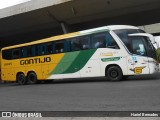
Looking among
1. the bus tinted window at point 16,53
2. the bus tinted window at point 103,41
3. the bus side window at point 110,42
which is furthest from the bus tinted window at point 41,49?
the bus side window at point 110,42

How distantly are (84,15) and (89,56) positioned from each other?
1487 centimetres

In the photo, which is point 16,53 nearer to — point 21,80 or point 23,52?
point 23,52

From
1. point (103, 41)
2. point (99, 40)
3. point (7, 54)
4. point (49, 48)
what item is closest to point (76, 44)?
point (99, 40)

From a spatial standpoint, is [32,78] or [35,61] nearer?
[35,61]

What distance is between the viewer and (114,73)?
1852 centimetres

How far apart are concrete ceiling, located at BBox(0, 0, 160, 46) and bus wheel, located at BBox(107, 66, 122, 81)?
12068 mm

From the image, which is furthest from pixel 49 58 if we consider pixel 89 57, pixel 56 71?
pixel 89 57

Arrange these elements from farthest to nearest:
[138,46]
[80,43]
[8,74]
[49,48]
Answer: [8,74] → [49,48] → [80,43] → [138,46]

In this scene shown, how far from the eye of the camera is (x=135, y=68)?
58.4 ft

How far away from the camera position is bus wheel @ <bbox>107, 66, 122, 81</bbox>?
18297mm

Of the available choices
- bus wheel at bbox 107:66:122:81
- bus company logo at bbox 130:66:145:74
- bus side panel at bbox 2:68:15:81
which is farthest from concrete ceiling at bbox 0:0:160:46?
bus company logo at bbox 130:66:145:74

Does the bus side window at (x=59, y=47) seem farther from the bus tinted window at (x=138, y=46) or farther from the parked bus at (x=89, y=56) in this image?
the bus tinted window at (x=138, y=46)

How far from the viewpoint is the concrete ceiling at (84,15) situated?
30.3 metres

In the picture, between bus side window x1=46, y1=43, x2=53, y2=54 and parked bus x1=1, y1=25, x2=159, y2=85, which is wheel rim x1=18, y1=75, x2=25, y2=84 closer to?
parked bus x1=1, y1=25, x2=159, y2=85
